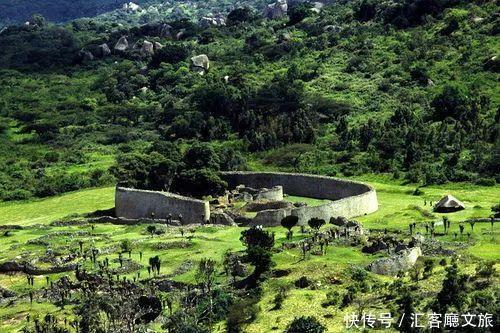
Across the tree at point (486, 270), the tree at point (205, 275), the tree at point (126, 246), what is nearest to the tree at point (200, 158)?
the tree at point (126, 246)

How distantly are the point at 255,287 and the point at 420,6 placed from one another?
12075cm

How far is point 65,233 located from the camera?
76.3 metres

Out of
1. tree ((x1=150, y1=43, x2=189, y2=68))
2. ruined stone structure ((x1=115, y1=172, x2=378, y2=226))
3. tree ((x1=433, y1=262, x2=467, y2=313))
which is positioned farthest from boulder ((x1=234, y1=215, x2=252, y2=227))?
tree ((x1=150, y1=43, x2=189, y2=68))

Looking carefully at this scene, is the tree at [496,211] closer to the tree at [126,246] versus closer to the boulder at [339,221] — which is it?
the boulder at [339,221]

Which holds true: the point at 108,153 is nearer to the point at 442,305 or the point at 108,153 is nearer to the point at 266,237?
the point at 266,237

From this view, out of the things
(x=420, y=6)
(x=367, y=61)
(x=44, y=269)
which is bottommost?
(x=44, y=269)

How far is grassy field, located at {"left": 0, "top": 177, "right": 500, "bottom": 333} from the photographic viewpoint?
164 ft

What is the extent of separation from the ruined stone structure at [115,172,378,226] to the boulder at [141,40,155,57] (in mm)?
108007

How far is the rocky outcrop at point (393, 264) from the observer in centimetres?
5338

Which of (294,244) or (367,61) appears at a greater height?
(367,61)

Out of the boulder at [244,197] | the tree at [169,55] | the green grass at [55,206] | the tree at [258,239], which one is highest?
the tree at [169,55]

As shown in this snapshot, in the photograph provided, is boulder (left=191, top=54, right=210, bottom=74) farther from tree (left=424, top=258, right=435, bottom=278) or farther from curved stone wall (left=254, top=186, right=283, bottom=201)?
tree (left=424, top=258, right=435, bottom=278)

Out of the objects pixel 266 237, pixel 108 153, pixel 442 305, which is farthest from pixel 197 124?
pixel 442 305

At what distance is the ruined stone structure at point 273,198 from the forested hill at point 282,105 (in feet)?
15.0
